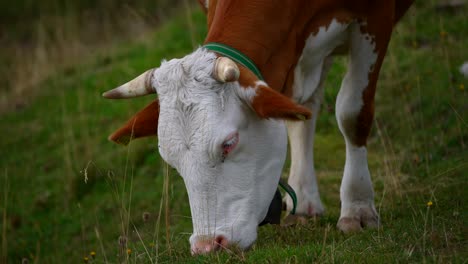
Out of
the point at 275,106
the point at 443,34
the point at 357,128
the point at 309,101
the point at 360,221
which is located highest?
the point at 443,34

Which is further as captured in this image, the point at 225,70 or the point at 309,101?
the point at 309,101

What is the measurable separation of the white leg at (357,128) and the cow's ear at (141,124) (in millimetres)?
1363

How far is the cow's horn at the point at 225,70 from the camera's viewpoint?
4184mm

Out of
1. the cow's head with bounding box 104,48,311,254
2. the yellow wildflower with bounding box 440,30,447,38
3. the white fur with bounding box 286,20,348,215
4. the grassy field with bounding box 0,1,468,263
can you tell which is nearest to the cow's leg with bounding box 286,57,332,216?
the white fur with bounding box 286,20,348,215

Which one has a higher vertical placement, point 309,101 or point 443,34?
point 443,34

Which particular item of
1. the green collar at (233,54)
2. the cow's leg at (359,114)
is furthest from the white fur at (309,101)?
the green collar at (233,54)

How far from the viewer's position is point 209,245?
13.8 ft

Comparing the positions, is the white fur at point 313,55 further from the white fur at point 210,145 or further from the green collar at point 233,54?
the white fur at point 210,145

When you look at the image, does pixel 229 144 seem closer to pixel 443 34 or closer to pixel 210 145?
pixel 210 145

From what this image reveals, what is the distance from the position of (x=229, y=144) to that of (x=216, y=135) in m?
0.10

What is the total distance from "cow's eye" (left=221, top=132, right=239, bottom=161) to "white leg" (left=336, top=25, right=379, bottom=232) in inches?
48.8

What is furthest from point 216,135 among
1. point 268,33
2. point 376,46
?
point 376,46

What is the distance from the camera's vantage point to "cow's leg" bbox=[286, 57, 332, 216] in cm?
586

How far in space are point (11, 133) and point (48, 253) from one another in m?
4.14
